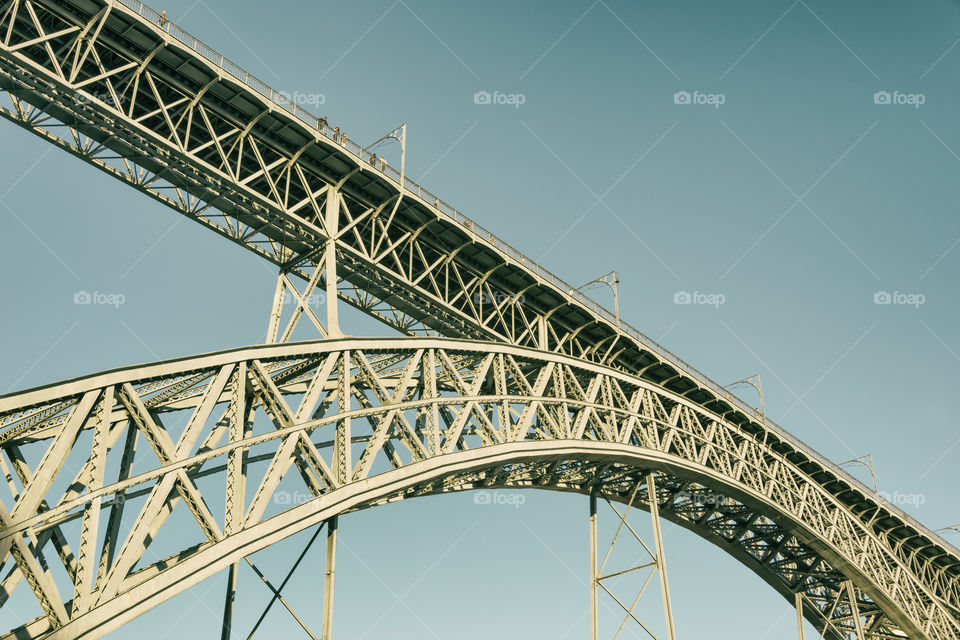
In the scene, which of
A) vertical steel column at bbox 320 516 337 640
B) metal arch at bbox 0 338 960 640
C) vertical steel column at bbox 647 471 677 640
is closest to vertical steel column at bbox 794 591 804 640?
metal arch at bbox 0 338 960 640

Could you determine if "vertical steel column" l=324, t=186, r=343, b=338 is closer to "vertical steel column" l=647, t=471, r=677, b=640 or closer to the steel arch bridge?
the steel arch bridge

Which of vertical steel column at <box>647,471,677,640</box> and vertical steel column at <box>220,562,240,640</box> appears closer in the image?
vertical steel column at <box>220,562,240,640</box>

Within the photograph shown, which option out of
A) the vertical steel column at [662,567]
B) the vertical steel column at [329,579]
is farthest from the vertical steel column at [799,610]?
the vertical steel column at [329,579]

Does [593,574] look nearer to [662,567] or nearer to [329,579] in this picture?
[662,567]

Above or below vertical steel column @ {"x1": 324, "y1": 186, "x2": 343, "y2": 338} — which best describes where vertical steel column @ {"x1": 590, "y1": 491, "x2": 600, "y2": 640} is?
below

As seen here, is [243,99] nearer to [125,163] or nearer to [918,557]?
[125,163]

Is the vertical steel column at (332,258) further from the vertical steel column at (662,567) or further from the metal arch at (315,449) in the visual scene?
the vertical steel column at (662,567)

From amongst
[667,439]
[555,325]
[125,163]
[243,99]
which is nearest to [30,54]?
[125,163]
